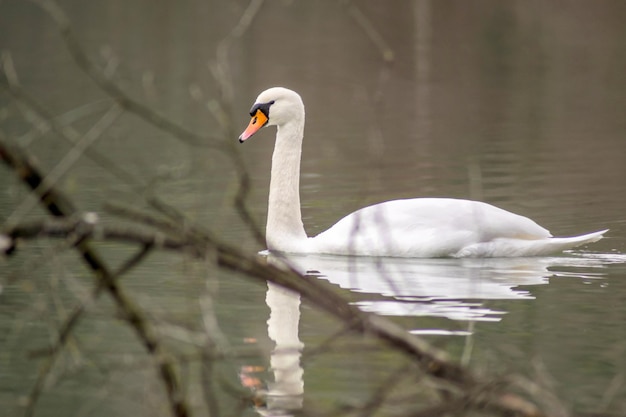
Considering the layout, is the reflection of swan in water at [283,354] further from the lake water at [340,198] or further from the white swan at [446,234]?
the white swan at [446,234]

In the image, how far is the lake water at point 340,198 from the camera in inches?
132

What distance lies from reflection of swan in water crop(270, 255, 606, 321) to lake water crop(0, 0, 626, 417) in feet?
0.08

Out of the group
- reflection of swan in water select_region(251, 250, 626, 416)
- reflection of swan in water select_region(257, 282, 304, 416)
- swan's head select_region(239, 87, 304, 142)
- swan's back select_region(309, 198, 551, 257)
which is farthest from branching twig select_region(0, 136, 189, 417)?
swan's head select_region(239, 87, 304, 142)

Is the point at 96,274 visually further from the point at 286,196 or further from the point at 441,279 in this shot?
the point at 286,196

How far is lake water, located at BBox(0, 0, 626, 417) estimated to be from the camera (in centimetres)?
335

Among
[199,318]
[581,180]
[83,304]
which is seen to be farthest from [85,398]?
[581,180]

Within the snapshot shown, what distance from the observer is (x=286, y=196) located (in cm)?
877

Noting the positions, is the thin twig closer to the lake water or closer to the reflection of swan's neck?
the lake water

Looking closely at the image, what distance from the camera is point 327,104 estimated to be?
2020 cm

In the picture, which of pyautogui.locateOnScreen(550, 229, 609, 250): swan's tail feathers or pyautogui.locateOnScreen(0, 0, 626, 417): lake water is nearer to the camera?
pyautogui.locateOnScreen(0, 0, 626, 417): lake water

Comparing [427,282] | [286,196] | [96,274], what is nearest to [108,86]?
[96,274]

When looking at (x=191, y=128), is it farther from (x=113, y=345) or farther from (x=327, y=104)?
(x=113, y=345)

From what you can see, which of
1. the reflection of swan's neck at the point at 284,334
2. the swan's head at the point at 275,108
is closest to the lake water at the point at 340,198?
the reflection of swan's neck at the point at 284,334

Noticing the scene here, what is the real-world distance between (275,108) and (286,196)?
60cm
